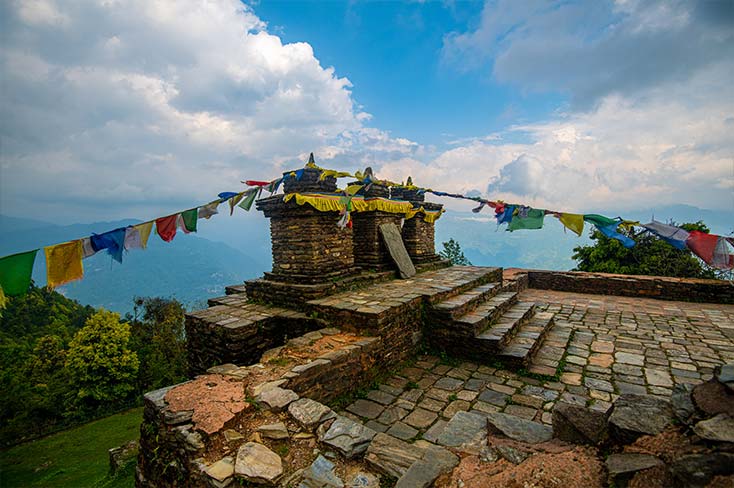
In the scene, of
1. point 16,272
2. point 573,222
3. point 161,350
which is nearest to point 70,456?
point 161,350

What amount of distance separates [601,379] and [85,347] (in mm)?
22094

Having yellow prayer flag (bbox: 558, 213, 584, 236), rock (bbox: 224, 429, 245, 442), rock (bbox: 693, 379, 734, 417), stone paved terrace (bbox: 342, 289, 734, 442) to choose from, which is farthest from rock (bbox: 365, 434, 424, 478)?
yellow prayer flag (bbox: 558, 213, 584, 236)

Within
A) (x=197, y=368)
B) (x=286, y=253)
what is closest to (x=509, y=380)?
(x=286, y=253)

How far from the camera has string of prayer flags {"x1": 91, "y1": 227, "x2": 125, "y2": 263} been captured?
500 centimetres

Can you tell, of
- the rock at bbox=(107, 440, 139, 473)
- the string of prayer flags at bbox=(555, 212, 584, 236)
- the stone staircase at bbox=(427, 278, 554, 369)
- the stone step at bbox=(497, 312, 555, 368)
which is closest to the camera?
the stone step at bbox=(497, 312, 555, 368)

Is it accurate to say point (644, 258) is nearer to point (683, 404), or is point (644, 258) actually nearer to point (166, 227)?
point (683, 404)

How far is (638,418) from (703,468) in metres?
0.68

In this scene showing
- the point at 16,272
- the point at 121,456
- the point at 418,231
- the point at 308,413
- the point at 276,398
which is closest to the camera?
the point at 308,413

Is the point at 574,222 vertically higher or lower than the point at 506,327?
higher

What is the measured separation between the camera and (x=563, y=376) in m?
5.28

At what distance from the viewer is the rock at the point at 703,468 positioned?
70.2 inches

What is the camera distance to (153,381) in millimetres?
18891

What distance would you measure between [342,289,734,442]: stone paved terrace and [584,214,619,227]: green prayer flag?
2399 millimetres

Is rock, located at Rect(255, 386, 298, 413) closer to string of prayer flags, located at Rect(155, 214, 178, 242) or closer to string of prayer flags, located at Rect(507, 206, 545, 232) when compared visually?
string of prayer flags, located at Rect(155, 214, 178, 242)
